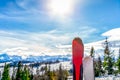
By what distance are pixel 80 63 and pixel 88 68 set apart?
0.51 metres

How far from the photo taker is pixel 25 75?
8056 centimetres

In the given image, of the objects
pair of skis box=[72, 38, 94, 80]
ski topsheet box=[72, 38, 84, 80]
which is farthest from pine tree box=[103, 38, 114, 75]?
ski topsheet box=[72, 38, 84, 80]

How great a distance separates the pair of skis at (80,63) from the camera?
38.2ft

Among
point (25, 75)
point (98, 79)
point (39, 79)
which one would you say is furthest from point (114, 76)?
point (39, 79)

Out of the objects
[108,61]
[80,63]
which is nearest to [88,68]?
[80,63]

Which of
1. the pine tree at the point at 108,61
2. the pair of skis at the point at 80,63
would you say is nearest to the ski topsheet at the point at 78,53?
the pair of skis at the point at 80,63

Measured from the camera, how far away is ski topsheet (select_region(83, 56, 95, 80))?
38.2ft

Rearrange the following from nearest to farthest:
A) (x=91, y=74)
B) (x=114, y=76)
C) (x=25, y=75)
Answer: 1. (x=91, y=74)
2. (x=114, y=76)
3. (x=25, y=75)

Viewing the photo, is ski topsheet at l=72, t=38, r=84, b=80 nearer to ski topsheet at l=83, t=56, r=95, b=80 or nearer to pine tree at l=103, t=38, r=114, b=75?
ski topsheet at l=83, t=56, r=95, b=80

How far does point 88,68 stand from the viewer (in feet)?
38.3

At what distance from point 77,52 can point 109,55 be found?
66882 mm

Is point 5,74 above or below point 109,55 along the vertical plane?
below

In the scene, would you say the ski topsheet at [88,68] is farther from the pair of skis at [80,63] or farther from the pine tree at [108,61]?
the pine tree at [108,61]

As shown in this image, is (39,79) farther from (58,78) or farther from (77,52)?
(77,52)
